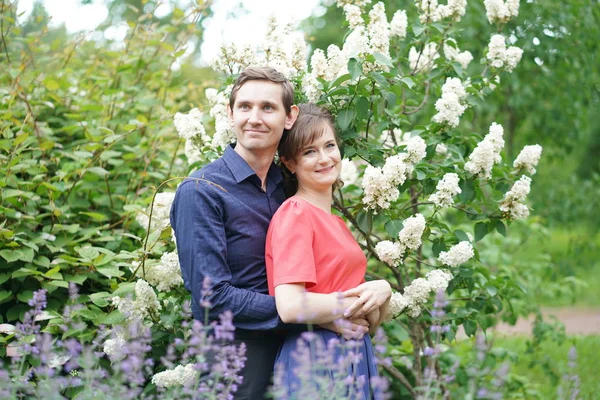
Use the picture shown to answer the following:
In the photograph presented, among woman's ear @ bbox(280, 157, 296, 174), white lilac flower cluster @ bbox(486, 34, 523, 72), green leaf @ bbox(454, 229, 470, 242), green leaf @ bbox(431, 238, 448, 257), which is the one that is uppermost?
white lilac flower cluster @ bbox(486, 34, 523, 72)

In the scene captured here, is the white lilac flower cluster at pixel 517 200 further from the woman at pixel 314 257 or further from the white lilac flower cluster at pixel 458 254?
the woman at pixel 314 257

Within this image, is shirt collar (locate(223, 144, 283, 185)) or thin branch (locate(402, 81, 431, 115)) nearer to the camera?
shirt collar (locate(223, 144, 283, 185))

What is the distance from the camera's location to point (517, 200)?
347cm

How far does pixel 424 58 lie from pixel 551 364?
290 cm

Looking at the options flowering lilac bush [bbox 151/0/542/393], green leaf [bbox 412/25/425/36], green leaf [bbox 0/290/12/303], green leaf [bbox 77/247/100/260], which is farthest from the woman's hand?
green leaf [bbox 0/290/12/303]

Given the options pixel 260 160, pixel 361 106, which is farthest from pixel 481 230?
pixel 260 160

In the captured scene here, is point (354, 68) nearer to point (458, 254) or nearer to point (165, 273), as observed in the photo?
point (458, 254)

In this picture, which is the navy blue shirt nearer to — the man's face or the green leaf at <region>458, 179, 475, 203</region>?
the man's face

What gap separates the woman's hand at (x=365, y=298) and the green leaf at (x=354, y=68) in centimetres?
97

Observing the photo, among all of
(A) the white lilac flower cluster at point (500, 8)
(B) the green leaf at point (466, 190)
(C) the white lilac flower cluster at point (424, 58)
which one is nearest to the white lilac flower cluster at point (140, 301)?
(B) the green leaf at point (466, 190)

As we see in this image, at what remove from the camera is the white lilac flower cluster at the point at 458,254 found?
324 centimetres

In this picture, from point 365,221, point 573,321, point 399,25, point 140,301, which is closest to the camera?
point 140,301

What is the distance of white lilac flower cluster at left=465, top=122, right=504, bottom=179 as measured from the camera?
10.8 feet

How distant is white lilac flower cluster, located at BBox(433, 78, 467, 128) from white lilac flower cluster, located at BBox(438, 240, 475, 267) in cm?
67
